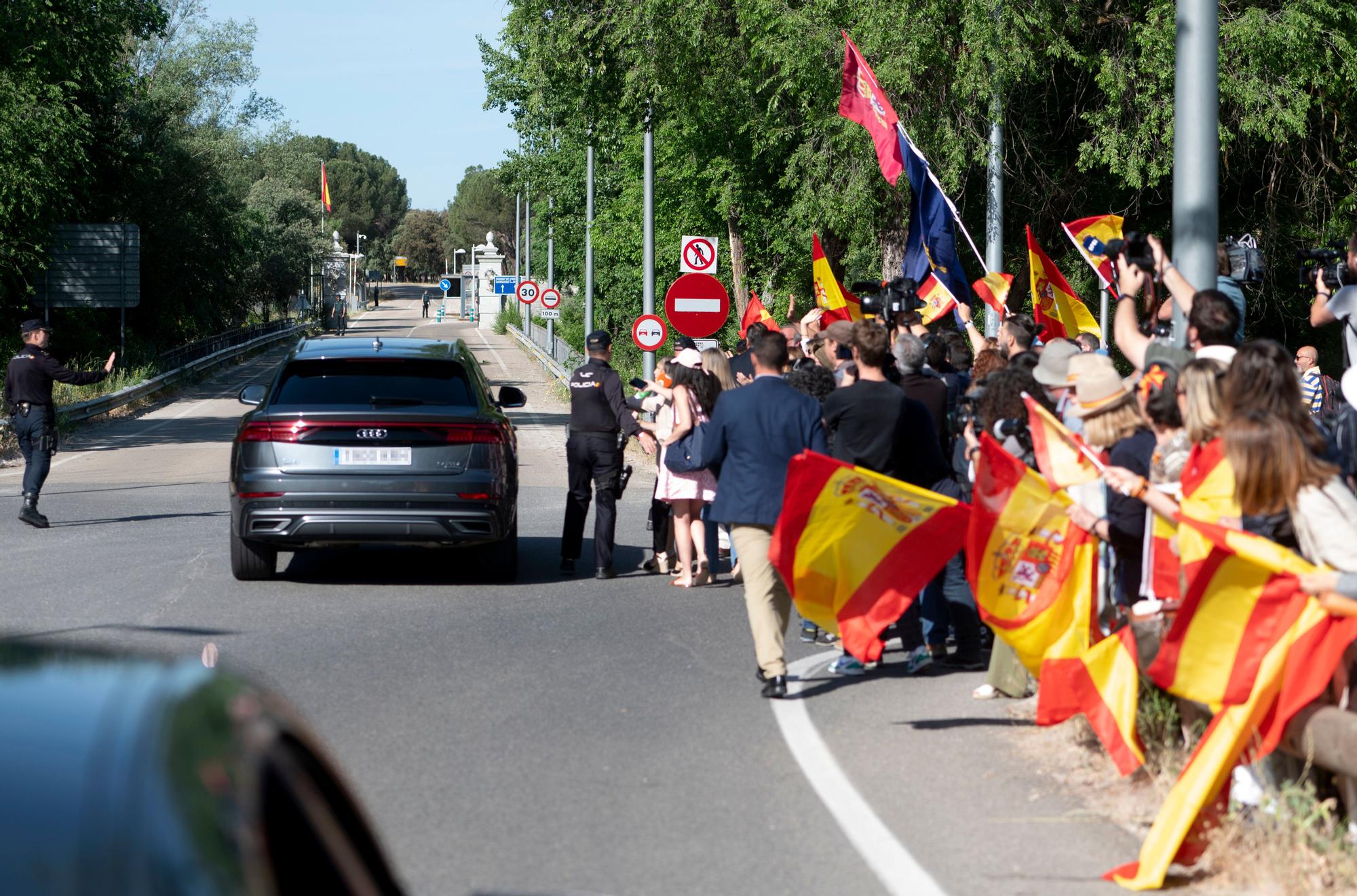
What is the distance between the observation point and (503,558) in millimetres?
12195

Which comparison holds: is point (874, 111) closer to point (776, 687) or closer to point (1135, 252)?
point (1135, 252)

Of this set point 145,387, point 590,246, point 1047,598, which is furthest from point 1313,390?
point 590,246

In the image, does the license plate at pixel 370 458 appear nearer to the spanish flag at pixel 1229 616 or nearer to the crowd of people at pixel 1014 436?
the crowd of people at pixel 1014 436

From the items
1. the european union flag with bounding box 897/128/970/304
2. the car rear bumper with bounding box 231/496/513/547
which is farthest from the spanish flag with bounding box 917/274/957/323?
the car rear bumper with bounding box 231/496/513/547

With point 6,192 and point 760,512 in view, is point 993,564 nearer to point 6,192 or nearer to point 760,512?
point 760,512

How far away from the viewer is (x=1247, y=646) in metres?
5.38

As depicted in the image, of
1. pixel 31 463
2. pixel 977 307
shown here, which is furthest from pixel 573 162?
pixel 31 463

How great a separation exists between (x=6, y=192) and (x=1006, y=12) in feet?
61.3

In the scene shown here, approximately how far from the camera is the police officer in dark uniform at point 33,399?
603 inches

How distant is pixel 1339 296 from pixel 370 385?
641cm

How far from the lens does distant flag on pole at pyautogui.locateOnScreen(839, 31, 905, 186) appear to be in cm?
1575

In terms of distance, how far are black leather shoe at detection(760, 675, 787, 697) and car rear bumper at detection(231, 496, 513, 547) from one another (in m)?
3.70

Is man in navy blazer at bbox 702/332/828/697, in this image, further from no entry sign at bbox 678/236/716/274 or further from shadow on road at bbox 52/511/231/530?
no entry sign at bbox 678/236/716/274

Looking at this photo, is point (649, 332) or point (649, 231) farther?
point (649, 231)
